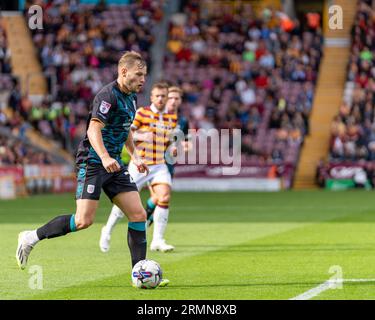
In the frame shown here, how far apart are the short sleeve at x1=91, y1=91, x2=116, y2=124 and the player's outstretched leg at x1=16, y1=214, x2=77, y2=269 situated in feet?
3.72

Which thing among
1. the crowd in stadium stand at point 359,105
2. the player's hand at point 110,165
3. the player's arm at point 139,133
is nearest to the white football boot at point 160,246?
the player's arm at point 139,133

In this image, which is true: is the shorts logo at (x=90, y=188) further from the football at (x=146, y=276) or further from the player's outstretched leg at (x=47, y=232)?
the football at (x=146, y=276)

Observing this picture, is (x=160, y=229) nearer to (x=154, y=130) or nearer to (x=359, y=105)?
(x=154, y=130)

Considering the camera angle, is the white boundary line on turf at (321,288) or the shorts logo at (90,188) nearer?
the white boundary line on turf at (321,288)

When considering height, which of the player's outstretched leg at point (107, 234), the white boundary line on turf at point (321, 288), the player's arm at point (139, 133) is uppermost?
the player's arm at point (139, 133)

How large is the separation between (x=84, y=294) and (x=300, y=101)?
28.7 meters

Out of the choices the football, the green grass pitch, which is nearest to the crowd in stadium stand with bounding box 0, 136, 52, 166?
the green grass pitch

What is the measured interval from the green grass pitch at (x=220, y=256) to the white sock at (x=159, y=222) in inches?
18.4

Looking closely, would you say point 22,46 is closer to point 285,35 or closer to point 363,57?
point 285,35

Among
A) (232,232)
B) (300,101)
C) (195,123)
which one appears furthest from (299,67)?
(232,232)

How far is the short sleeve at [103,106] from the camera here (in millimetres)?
10914

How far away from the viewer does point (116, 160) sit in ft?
Result: 36.3

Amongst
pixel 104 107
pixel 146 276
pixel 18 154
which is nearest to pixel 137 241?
pixel 146 276

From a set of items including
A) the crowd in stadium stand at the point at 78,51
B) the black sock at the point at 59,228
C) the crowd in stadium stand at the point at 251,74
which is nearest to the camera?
the black sock at the point at 59,228
